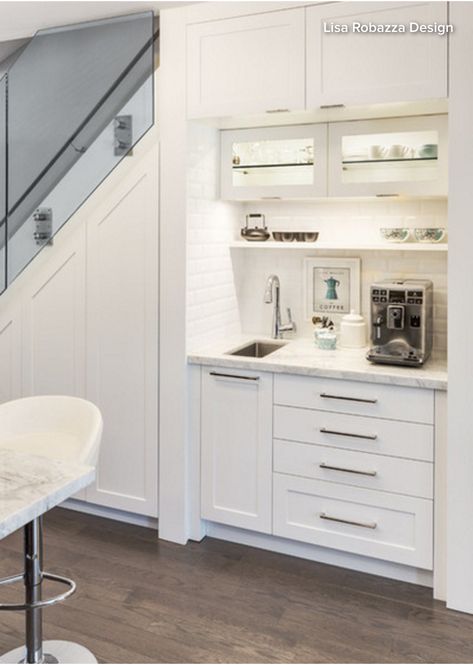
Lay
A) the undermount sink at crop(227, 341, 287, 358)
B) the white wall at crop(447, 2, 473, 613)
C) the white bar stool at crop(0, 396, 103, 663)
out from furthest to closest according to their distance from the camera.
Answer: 1. the undermount sink at crop(227, 341, 287, 358)
2. the white wall at crop(447, 2, 473, 613)
3. the white bar stool at crop(0, 396, 103, 663)

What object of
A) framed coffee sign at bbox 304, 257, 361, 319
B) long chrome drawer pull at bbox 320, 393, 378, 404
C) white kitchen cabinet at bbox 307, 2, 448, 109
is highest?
white kitchen cabinet at bbox 307, 2, 448, 109

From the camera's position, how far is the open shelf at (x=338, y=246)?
3.05 meters

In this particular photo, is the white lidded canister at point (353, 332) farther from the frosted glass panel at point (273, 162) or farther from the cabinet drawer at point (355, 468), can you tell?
the frosted glass panel at point (273, 162)

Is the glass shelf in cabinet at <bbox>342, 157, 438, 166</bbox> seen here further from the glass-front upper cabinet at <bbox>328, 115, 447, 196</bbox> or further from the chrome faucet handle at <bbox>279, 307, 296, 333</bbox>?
the chrome faucet handle at <bbox>279, 307, 296, 333</bbox>

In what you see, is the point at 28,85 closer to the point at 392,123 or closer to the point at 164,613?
the point at 392,123

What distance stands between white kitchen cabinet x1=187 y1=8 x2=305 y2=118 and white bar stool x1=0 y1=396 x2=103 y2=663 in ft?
5.20

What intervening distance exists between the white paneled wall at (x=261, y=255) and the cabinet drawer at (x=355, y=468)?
758 millimetres

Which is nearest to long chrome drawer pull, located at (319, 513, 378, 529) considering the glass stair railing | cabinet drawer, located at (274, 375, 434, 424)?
cabinet drawer, located at (274, 375, 434, 424)

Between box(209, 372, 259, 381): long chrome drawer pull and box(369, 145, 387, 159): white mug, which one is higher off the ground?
box(369, 145, 387, 159): white mug

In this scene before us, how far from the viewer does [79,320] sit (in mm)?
3521

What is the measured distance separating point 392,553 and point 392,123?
2052mm

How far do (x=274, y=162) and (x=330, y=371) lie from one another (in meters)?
1.23

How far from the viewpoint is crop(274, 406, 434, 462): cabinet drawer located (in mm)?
2795

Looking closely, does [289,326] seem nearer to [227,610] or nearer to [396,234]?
[396,234]
